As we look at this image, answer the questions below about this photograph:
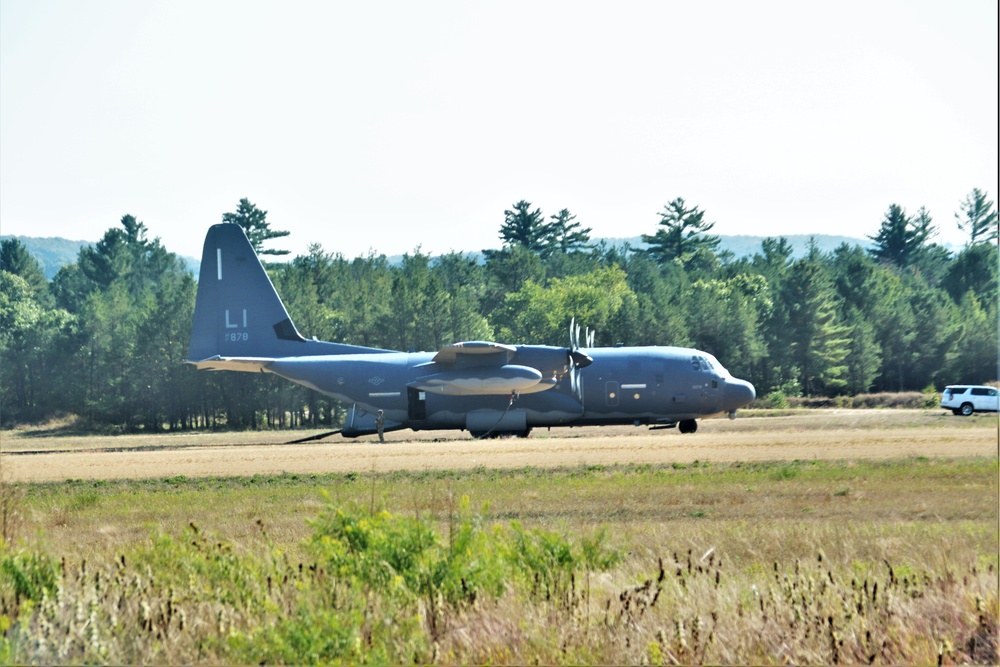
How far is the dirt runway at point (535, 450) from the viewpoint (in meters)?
27.7

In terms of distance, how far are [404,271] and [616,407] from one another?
194 ft

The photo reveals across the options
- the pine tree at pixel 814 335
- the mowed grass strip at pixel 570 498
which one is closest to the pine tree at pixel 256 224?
the pine tree at pixel 814 335

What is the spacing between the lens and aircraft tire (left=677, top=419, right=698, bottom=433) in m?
39.1

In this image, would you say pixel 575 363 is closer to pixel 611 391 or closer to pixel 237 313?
pixel 611 391

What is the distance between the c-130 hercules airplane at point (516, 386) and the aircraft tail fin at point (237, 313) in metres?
1.04

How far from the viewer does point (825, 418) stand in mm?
42562

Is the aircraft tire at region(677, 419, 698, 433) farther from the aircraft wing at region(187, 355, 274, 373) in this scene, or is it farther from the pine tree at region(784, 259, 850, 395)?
the pine tree at region(784, 259, 850, 395)

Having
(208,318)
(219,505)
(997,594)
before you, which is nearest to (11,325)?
(208,318)

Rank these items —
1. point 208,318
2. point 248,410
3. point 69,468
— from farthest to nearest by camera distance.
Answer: point 248,410 → point 208,318 → point 69,468

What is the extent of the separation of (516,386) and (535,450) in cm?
557

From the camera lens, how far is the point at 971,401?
51.0 m

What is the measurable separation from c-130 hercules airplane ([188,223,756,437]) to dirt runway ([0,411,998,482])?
858 millimetres

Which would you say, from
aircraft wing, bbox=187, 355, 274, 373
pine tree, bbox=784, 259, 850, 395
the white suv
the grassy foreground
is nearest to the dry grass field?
the grassy foreground

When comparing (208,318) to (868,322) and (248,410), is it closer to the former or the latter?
(248,410)
